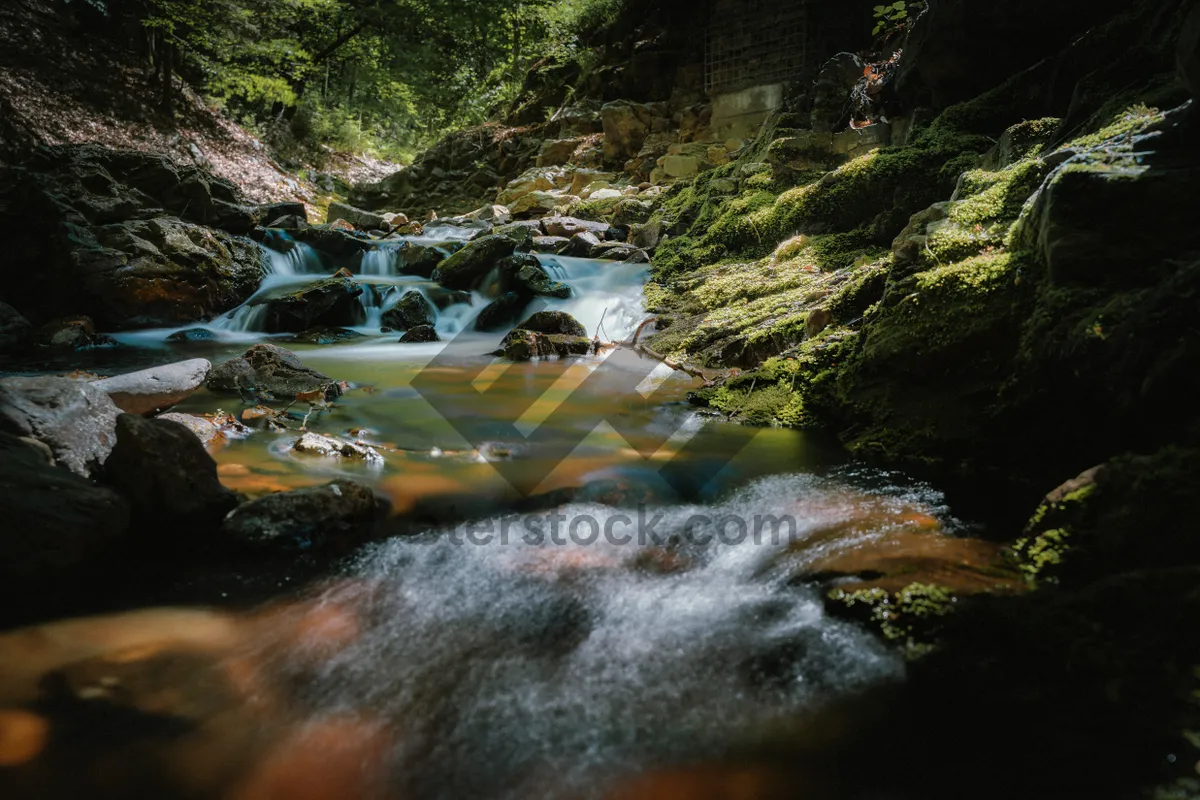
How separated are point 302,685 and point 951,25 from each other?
883 cm

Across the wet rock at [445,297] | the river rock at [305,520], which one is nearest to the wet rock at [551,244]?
the wet rock at [445,297]

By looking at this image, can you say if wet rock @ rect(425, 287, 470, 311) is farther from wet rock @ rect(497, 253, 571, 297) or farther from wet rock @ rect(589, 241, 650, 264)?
wet rock @ rect(589, 241, 650, 264)

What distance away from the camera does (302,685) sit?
2.10m

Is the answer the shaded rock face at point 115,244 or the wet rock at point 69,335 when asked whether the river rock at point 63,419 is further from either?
the shaded rock face at point 115,244

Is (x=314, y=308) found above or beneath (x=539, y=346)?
above

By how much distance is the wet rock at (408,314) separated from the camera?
9.70 m

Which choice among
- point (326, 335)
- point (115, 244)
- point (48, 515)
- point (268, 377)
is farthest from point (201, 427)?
point (115, 244)

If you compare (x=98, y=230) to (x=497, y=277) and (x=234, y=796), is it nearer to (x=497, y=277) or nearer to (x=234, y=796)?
(x=497, y=277)

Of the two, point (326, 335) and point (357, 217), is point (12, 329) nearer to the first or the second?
point (326, 335)

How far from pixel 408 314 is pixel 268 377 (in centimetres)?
416

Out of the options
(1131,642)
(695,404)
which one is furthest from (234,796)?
(695,404)

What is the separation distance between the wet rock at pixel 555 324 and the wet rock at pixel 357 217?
9591 millimetres

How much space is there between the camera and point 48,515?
2.62 metres

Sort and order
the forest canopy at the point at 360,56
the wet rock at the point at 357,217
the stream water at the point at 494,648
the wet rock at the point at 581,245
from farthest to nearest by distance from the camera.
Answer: the wet rock at the point at 357,217 → the forest canopy at the point at 360,56 → the wet rock at the point at 581,245 → the stream water at the point at 494,648
